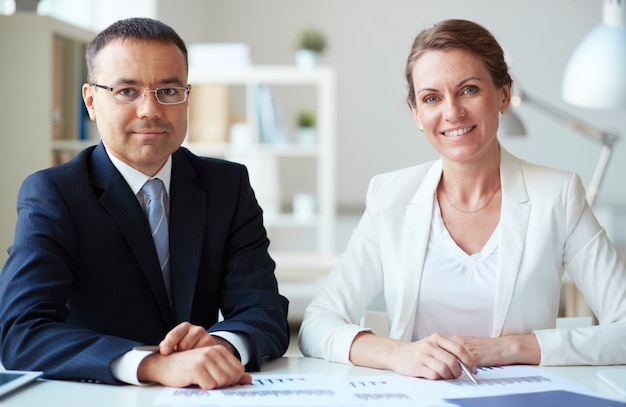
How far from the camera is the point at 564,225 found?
1.92 meters

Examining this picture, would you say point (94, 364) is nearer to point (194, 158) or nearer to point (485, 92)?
point (194, 158)

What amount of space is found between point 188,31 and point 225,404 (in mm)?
6158

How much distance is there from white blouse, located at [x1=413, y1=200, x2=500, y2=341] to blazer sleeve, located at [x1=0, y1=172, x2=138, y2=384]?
0.77 m

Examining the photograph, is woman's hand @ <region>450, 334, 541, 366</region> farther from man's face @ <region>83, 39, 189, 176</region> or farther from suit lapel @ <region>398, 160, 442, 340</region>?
man's face @ <region>83, 39, 189, 176</region>

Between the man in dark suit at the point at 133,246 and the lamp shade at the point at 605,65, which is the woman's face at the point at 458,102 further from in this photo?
the lamp shade at the point at 605,65

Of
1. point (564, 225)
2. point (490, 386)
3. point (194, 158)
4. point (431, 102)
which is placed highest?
point (431, 102)

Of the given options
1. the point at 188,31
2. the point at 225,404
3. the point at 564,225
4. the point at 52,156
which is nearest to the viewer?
the point at 225,404

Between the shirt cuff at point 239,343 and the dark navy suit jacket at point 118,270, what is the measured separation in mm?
15

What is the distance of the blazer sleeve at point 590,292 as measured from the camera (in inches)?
67.7

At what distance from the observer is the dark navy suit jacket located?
1.53m

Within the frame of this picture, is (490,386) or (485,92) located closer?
(490,386)

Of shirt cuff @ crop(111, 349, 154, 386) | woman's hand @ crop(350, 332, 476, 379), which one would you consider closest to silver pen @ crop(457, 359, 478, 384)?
woman's hand @ crop(350, 332, 476, 379)

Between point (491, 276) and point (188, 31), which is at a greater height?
point (188, 31)

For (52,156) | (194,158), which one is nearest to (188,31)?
(52,156)
